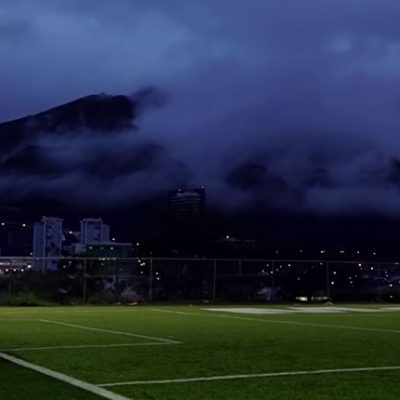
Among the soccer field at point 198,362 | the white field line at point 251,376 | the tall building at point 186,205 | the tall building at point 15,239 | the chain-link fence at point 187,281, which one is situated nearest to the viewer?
the soccer field at point 198,362

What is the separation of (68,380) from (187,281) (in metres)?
23.9

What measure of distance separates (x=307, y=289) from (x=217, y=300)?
424 cm

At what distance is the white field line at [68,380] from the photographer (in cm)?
725

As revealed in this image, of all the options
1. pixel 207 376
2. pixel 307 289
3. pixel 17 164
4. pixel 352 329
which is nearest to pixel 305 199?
pixel 17 164

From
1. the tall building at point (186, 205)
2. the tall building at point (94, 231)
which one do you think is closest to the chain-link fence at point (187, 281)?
the tall building at point (186, 205)

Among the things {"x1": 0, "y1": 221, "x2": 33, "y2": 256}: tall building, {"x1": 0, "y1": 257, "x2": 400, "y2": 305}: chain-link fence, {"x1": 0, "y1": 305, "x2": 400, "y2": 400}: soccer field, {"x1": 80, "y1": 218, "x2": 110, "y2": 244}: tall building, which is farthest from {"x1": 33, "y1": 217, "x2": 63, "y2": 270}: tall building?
{"x1": 0, "y1": 305, "x2": 400, "y2": 400}: soccer field

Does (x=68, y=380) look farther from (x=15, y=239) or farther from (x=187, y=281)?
(x=15, y=239)

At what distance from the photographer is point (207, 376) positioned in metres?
8.52

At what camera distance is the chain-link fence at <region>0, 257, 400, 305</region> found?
30031 millimetres

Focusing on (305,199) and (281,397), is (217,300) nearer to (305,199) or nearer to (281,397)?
(281,397)

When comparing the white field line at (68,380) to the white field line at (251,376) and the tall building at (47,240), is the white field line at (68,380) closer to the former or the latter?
the white field line at (251,376)

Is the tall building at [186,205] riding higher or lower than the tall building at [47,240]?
higher

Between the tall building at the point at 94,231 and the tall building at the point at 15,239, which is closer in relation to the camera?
the tall building at the point at 15,239

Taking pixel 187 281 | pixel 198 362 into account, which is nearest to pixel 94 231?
pixel 187 281
